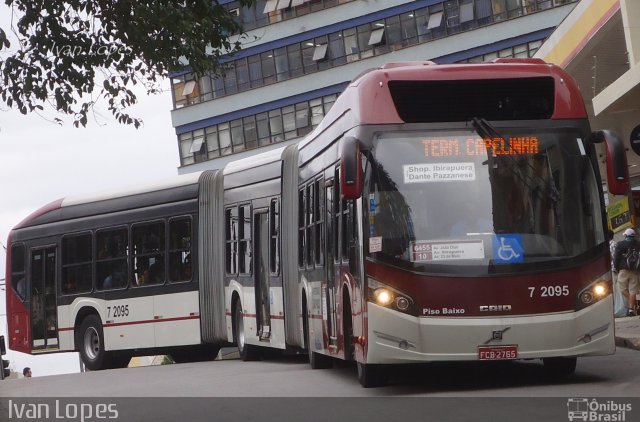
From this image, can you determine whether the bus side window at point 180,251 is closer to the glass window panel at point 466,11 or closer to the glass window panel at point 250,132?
the glass window panel at point 466,11

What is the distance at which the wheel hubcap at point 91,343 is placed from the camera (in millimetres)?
24359

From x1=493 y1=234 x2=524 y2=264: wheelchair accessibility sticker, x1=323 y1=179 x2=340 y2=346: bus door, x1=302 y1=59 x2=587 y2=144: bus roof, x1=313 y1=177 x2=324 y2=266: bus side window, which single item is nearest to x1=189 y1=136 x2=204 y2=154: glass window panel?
x1=313 y1=177 x2=324 y2=266: bus side window

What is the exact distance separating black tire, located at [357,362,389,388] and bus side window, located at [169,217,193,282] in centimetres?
926

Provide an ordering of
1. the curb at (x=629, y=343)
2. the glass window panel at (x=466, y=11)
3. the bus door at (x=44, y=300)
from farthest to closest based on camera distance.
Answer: the glass window panel at (x=466, y=11) → the bus door at (x=44, y=300) → the curb at (x=629, y=343)

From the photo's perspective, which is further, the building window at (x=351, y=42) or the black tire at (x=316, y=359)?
the building window at (x=351, y=42)

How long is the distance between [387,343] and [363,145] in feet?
6.32

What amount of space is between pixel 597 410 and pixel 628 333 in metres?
10.0

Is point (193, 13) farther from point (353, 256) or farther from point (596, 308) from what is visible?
point (596, 308)

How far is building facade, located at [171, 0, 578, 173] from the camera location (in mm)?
56969

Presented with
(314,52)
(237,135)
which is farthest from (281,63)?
(237,135)

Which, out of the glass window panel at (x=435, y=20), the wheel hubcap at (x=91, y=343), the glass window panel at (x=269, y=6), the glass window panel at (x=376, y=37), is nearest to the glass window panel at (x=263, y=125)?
the glass window panel at (x=269, y=6)

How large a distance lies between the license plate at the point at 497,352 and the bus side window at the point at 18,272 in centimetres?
1448

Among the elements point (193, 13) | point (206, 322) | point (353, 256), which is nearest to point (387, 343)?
point (353, 256)

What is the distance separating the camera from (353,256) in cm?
1377
